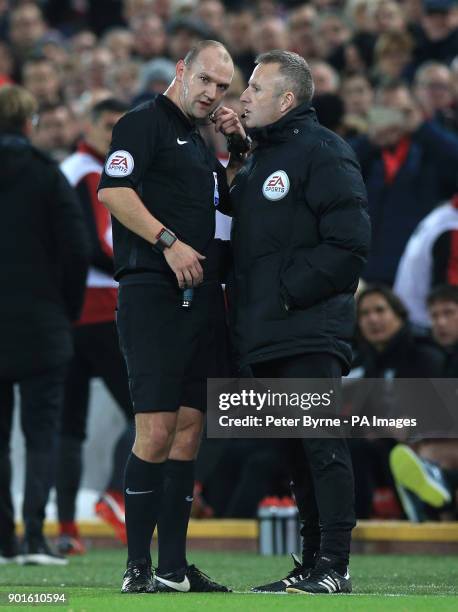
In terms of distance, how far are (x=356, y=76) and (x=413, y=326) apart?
9.73 feet

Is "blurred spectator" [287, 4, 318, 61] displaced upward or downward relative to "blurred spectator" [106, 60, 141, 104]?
upward

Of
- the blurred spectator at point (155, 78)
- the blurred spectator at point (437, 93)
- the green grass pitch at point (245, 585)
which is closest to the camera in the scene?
the green grass pitch at point (245, 585)

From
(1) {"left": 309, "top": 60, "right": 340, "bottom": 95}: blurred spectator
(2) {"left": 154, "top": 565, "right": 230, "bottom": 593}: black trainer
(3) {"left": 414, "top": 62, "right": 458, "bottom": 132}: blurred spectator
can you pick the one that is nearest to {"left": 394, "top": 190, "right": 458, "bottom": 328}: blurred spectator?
(3) {"left": 414, "top": 62, "right": 458, "bottom": 132}: blurred spectator

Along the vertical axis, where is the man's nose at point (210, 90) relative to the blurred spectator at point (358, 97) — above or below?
below

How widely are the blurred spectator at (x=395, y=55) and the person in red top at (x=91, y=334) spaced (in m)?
4.45

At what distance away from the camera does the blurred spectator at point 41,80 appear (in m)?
13.7

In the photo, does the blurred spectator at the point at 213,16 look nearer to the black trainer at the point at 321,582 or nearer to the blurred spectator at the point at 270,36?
the blurred spectator at the point at 270,36

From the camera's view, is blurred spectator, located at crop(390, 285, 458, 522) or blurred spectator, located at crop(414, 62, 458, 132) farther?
blurred spectator, located at crop(414, 62, 458, 132)

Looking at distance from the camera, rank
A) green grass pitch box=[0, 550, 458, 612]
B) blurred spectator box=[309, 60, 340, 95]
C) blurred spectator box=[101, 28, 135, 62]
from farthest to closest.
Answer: blurred spectator box=[101, 28, 135, 62] < blurred spectator box=[309, 60, 340, 95] < green grass pitch box=[0, 550, 458, 612]

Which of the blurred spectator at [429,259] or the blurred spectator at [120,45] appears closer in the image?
the blurred spectator at [429,259]

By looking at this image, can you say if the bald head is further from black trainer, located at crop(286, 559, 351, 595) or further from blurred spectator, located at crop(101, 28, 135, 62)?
blurred spectator, located at crop(101, 28, 135, 62)

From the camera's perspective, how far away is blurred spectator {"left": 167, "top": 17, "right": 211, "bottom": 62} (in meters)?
14.6

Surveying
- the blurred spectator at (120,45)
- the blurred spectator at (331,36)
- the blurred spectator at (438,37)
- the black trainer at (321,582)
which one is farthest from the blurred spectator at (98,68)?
the black trainer at (321,582)

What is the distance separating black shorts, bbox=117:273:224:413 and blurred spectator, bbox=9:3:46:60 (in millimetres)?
10879
